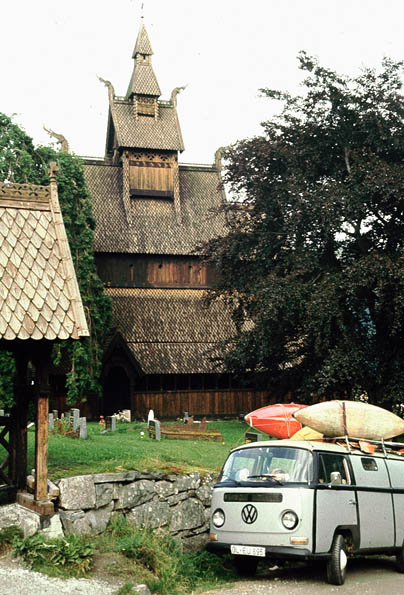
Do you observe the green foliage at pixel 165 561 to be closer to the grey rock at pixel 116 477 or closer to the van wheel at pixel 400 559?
the grey rock at pixel 116 477

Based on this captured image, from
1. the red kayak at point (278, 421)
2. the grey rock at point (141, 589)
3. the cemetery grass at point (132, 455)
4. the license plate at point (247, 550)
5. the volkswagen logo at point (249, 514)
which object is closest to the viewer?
Result: the grey rock at point (141, 589)

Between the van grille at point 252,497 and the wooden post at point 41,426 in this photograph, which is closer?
the van grille at point 252,497

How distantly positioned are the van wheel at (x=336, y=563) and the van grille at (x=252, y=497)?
1.17m

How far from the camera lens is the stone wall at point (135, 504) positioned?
12.3m

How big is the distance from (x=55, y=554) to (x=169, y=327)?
1081 inches

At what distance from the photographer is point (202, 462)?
17.0 meters

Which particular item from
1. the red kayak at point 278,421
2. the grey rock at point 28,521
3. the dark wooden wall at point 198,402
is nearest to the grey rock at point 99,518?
the grey rock at point 28,521

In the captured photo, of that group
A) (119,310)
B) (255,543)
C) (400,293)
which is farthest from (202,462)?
(119,310)

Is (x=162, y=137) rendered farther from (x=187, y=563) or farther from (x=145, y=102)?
(x=187, y=563)

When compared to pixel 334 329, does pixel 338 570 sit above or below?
below

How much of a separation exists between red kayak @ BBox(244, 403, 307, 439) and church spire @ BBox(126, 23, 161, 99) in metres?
29.1

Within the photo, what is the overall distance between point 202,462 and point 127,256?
24589mm

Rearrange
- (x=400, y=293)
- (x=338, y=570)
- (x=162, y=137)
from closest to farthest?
(x=338, y=570), (x=400, y=293), (x=162, y=137)

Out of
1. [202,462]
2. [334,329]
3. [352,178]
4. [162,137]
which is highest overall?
[162,137]
